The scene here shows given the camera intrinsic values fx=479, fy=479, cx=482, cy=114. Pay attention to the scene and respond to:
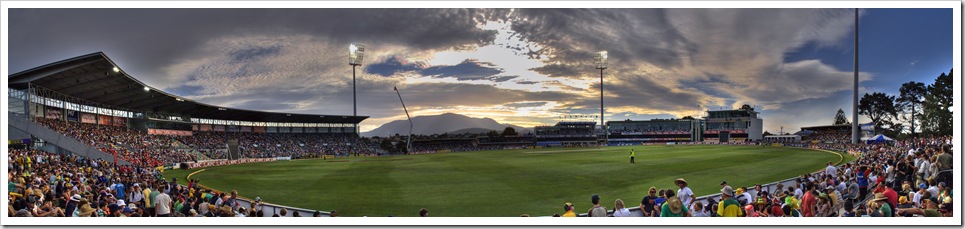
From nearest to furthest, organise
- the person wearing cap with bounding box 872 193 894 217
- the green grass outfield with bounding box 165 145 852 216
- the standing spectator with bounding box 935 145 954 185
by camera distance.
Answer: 1. the person wearing cap with bounding box 872 193 894 217
2. the standing spectator with bounding box 935 145 954 185
3. the green grass outfield with bounding box 165 145 852 216

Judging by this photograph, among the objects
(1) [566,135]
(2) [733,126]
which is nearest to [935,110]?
(2) [733,126]

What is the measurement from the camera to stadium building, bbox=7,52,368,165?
21.7m

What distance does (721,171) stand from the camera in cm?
2047

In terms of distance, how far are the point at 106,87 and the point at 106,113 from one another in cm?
815

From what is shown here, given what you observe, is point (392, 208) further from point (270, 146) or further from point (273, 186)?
point (270, 146)

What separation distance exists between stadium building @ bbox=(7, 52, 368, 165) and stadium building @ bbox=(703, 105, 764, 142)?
54.3m

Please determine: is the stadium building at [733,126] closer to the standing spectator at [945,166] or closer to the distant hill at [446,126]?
the distant hill at [446,126]

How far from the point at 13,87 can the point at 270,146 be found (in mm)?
27426

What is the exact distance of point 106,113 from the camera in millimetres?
35469

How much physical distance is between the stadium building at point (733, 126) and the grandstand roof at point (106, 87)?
62.7 m

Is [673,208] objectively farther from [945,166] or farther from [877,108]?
[877,108]

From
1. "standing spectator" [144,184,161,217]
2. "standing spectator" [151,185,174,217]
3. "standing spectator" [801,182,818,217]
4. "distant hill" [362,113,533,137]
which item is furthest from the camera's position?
"distant hill" [362,113,533,137]

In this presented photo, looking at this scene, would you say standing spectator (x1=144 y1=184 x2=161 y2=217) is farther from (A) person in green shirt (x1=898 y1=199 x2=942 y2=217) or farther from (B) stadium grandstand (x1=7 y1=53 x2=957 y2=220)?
(A) person in green shirt (x1=898 y1=199 x2=942 y2=217)

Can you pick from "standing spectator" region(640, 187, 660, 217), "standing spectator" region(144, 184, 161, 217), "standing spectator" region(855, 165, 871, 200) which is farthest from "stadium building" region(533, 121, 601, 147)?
"standing spectator" region(144, 184, 161, 217)
